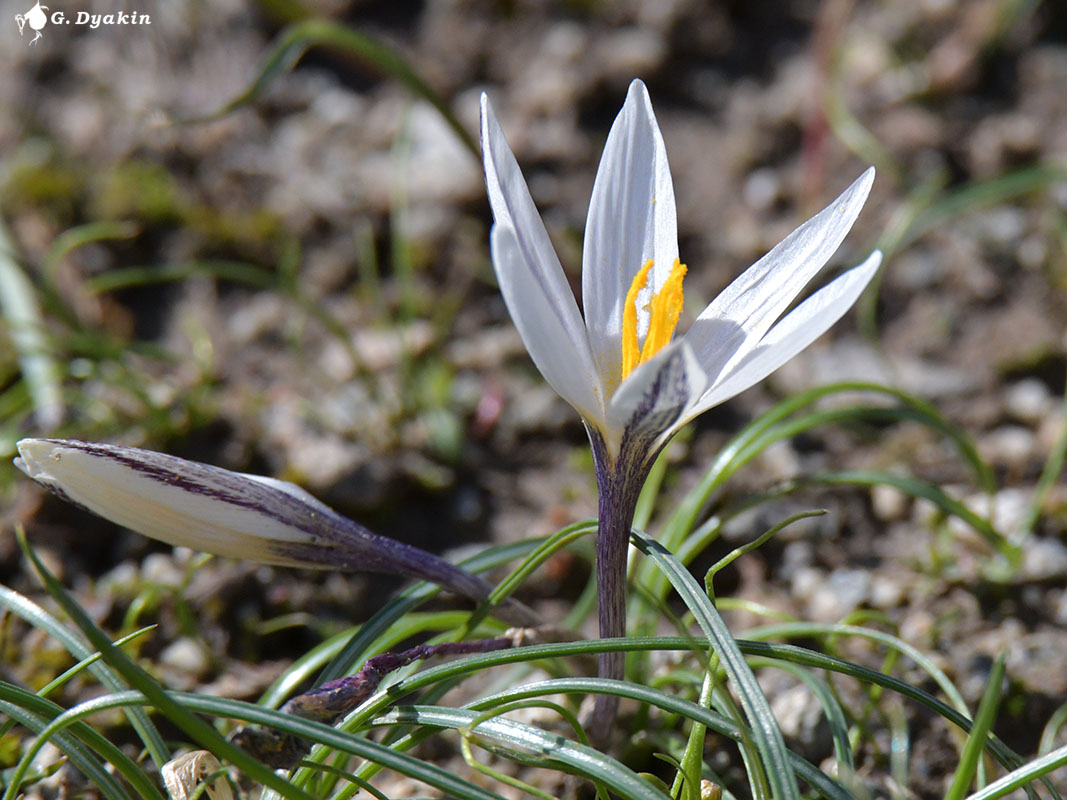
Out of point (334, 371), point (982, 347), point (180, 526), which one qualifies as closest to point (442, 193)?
point (334, 371)

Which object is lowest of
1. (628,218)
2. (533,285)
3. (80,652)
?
(80,652)

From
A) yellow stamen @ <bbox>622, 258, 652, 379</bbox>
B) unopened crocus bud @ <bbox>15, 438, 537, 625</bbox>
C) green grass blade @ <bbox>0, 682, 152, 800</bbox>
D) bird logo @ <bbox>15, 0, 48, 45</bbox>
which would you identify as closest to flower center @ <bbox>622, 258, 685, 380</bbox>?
yellow stamen @ <bbox>622, 258, 652, 379</bbox>

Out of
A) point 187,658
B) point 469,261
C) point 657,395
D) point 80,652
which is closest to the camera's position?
point 657,395

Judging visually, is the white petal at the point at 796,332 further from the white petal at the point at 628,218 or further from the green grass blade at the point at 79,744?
the green grass blade at the point at 79,744

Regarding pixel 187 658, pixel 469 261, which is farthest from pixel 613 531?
pixel 469 261

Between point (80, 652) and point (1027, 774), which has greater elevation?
point (80, 652)

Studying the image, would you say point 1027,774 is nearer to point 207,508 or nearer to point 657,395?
point 657,395

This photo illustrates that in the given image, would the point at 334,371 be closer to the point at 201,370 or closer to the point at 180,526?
the point at 201,370

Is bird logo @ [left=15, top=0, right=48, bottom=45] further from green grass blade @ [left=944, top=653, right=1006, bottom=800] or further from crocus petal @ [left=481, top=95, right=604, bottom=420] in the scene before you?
green grass blade @ [left=944, top=653, right=1006, bottom=800]
